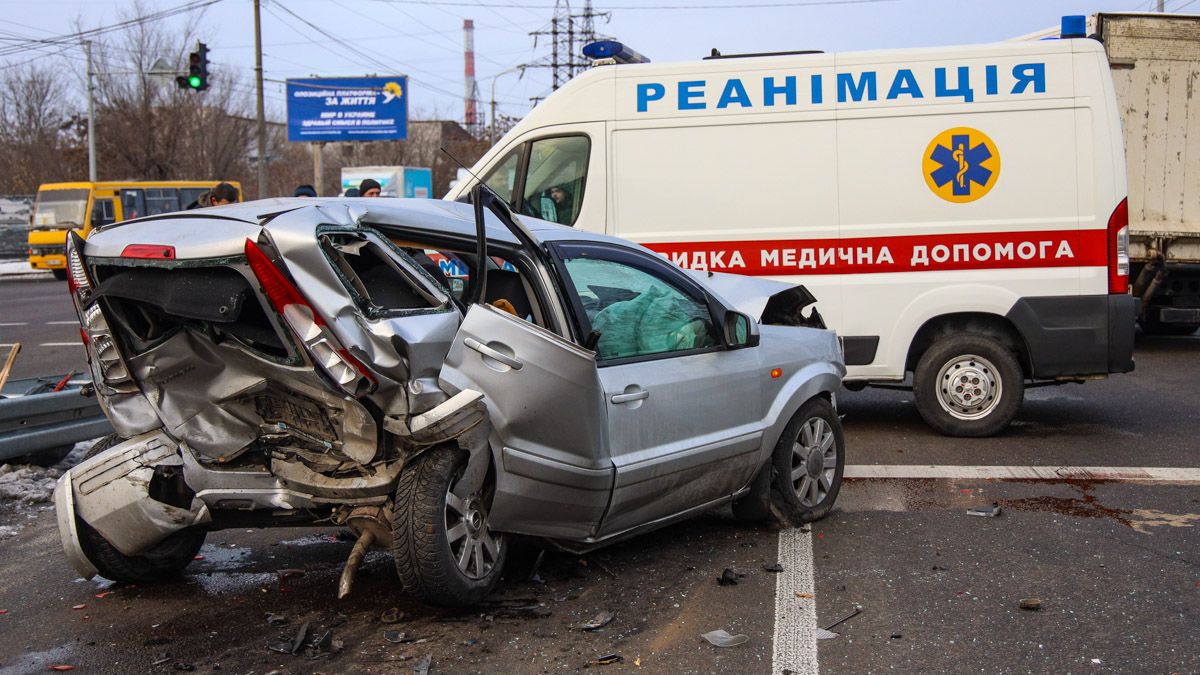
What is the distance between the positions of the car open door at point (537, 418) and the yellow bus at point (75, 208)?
30.6 metres

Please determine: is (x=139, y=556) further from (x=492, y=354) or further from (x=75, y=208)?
(x=75, y=208)

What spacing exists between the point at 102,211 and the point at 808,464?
109ft

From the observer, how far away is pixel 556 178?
8945mm

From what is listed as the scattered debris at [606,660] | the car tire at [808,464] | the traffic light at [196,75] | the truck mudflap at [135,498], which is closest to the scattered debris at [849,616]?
the scattered debris at [606,660]

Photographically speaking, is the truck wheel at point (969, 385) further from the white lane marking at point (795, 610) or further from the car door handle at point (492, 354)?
the car door handle at point (492, 354)

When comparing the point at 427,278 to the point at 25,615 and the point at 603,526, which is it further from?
the point at 25,615

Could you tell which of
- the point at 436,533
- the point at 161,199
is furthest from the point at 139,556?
the point at 161,199

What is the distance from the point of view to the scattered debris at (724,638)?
444 cm

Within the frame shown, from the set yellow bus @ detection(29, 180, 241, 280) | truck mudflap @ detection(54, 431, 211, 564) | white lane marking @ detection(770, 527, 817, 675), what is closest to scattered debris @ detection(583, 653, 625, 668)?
white lane marking @ detection(770, 527, 817, 675)

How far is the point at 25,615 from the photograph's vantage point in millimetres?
5016

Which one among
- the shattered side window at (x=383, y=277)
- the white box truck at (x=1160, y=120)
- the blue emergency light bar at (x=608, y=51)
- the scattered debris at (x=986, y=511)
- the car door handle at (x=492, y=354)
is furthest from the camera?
the white box truck at (x=1160, y=120)

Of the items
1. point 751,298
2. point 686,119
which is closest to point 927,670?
point 751,298

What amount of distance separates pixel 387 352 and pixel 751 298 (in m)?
2.66

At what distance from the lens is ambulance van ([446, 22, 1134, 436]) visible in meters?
8.21
